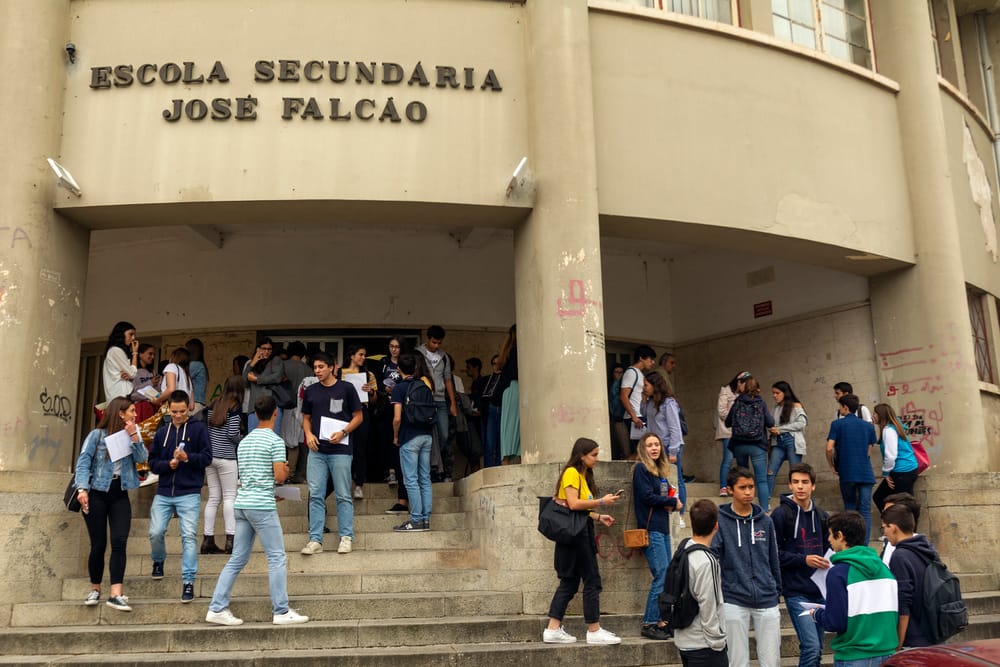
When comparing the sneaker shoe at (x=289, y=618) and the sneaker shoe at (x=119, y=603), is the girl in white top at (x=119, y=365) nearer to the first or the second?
the sneaker shoe at (x=119, y=603)

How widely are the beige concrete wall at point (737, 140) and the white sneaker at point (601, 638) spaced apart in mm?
4407

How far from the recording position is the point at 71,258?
31.8ft

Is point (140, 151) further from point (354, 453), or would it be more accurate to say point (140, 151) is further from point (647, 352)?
A: point (647, 352)

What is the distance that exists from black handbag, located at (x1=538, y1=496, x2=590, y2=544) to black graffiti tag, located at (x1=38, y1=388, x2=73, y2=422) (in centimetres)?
504

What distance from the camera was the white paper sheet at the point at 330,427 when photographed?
29.1ft

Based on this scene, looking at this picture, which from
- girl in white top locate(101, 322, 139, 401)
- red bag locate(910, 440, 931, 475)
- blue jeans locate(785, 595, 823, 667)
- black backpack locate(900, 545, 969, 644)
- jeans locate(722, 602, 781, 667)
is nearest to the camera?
black backpack locate(900, 545, 969, 644)

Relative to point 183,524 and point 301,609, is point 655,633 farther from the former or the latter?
point 183,524

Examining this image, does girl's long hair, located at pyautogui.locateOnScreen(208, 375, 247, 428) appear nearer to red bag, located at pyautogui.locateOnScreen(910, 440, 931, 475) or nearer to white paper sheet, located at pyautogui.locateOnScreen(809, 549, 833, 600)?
white paper sheet, located at pyautogui.locateOnScreen(809, 549, 833, 600)

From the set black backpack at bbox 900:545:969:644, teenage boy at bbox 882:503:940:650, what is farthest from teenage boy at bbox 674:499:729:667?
black backpack at bbox 900:545:969:644

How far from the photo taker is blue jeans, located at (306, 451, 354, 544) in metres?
8.88

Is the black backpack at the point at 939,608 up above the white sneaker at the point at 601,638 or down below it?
above

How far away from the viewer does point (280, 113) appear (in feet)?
31.7

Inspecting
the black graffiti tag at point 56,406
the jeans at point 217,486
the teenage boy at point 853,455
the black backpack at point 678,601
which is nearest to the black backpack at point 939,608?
the black backpack at point 678,601

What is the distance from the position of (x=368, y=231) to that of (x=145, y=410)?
4.42 m
